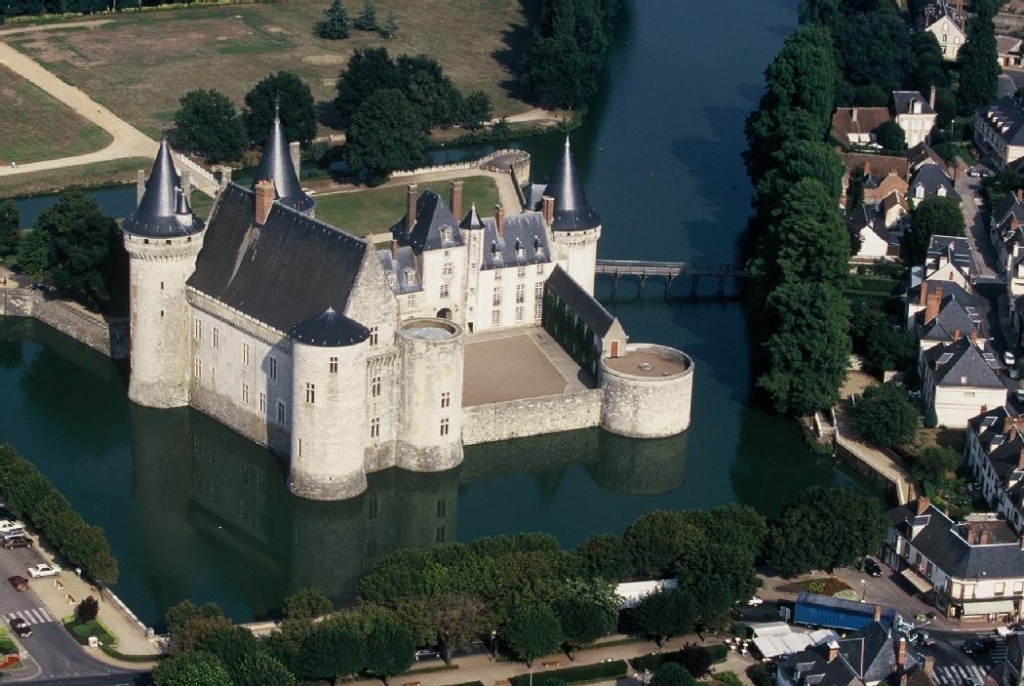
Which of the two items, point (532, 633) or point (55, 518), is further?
point (55, 518)

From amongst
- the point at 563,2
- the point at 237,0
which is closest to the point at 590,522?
the point at 563,2

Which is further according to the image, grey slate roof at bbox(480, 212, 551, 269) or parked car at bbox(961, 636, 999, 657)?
grey slate roof at bbox(480, 212, 551, 269)

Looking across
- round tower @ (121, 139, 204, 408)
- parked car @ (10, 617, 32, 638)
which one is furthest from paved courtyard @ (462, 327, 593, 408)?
parked car @ (10, 617, 32, 638)

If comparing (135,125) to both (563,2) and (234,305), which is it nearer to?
(563,2)

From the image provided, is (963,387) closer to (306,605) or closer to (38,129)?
(306,605)

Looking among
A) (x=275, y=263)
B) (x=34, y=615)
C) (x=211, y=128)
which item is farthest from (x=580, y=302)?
(x=211, y=128)

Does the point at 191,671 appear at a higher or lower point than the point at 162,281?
lower

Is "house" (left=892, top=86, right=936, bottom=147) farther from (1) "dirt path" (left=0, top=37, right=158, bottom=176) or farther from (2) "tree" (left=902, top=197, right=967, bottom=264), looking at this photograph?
(1) "dirt path" (left=0, top=37, right=158, bottom=176)
